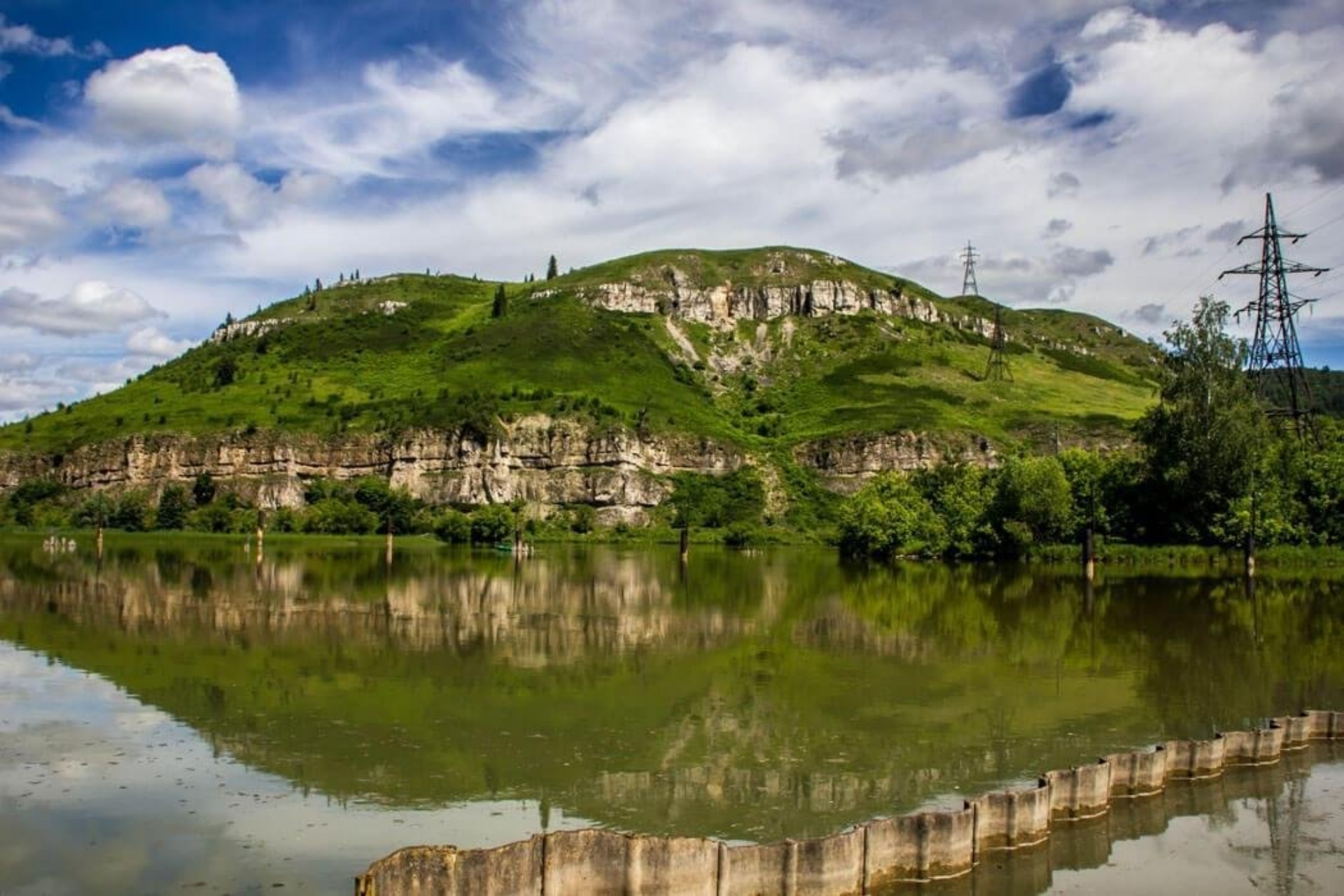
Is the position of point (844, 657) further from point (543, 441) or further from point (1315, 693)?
point (543, 441)

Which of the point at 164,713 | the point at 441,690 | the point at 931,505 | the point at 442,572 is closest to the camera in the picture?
the point at 164,713

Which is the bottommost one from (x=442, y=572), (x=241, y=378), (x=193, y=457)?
(x=442, y=572)

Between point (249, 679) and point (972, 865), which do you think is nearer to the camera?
point (972, 865)

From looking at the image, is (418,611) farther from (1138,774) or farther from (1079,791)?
(1079,791)

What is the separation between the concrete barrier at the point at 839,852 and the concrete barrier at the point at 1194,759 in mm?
209

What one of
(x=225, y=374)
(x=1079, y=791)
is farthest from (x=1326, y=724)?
(x=225, y=374)

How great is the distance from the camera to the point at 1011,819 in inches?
639

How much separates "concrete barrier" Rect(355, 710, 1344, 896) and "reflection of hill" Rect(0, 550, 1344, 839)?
2.08 m

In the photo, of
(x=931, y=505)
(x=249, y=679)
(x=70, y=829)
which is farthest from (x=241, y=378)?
(x=70, y=829)

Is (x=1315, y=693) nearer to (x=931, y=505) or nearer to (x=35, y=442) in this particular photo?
(x=931, y=505)

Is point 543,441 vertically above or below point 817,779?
above

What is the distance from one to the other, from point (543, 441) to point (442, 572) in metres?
99.7

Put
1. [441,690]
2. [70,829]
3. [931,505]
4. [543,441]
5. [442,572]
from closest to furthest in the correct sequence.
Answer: [70,829]
[441,690]
[442,572]
[931,505]
[543,441]

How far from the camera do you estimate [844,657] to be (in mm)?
35781
